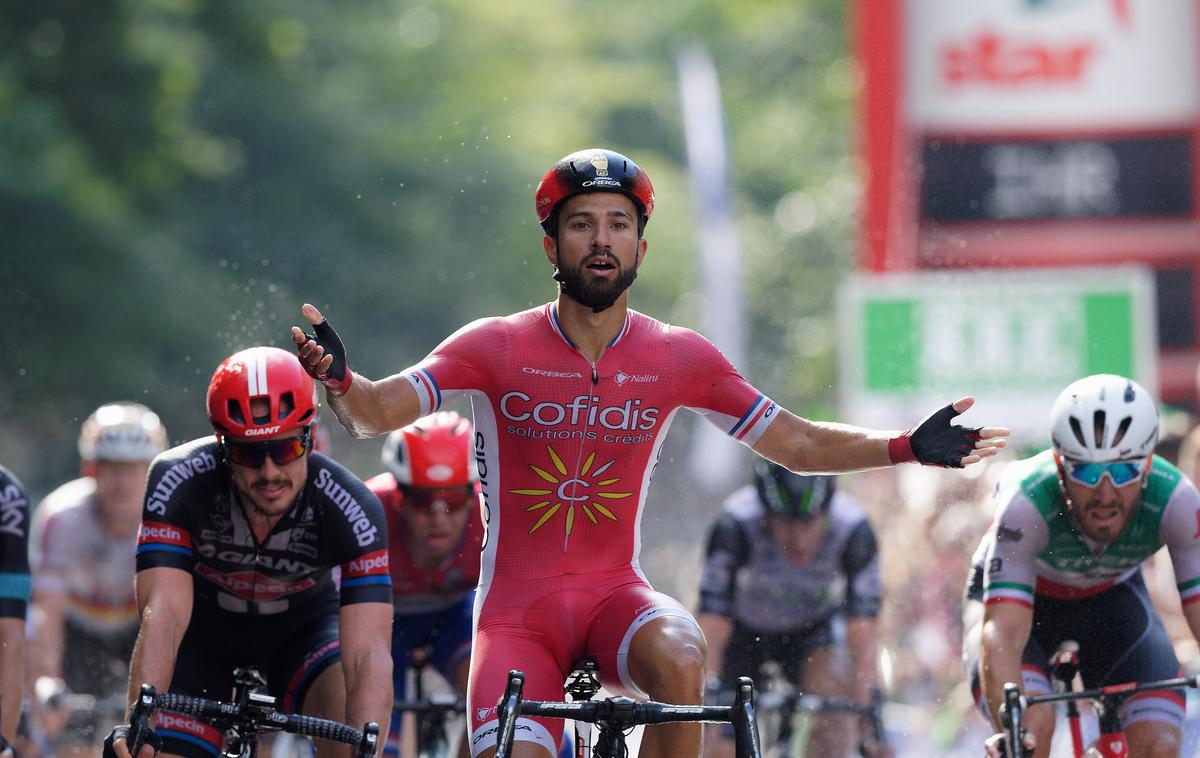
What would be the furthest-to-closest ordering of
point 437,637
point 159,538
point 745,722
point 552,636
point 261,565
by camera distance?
point 437,637 < point 261,565 < point 159,538 < point 552,636 < point 745,722

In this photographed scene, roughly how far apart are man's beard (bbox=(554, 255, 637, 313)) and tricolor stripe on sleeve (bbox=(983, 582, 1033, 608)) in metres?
2.17

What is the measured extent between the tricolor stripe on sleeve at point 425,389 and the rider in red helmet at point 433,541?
2.43m

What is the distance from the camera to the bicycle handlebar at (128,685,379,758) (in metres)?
6.75

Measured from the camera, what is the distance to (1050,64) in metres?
24.1

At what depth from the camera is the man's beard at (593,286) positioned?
7.29 metres

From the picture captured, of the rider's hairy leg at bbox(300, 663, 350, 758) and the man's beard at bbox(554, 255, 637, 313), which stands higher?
the man's beard at bbox(554, 255, 637, 313)

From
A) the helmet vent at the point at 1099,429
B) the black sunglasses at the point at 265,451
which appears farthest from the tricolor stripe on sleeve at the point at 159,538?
the helmet vent at the point at 1099,429

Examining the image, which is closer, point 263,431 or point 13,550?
point 263,431

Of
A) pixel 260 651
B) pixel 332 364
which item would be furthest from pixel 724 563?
pixel 332 364

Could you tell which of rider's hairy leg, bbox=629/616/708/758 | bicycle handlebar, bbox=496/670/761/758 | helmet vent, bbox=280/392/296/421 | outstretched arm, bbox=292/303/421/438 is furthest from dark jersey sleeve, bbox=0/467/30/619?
rider's hairy leg, bbox=629/616/708/758

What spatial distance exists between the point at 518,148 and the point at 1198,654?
3197 cm

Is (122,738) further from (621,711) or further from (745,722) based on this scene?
(745,722)

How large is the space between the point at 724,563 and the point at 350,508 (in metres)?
3.75

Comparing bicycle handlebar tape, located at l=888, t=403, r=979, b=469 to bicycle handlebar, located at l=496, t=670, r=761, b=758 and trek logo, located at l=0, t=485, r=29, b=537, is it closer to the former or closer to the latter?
bicycle handlebar, located at l=496, t=670, r=761, b=758
